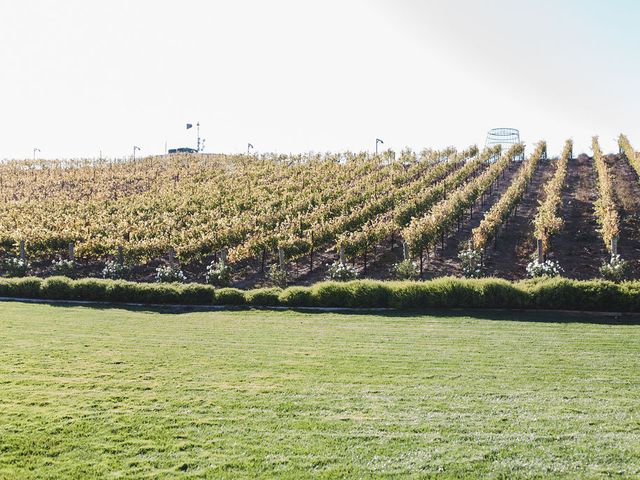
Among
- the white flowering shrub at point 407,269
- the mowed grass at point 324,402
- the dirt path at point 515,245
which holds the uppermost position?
the dirt path at point 515,245

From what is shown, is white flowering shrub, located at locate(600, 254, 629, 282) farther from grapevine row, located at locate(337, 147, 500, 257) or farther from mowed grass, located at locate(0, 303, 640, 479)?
grapevine row, located at locate(337, 147, 500, 257)

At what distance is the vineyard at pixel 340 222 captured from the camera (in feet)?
69.1

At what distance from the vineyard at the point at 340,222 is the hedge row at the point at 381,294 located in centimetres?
357

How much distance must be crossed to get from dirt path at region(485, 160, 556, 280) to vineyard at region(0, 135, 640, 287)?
3.0 inches

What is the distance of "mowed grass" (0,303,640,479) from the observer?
5414mm

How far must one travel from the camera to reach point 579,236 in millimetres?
23594

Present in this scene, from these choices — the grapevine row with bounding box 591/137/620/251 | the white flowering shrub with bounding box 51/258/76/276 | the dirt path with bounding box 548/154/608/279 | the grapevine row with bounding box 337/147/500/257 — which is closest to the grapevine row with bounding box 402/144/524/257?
the grapevine row with bounding box 337/147/500/257

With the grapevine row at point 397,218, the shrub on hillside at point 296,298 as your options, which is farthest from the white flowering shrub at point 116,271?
the shrub on hillside at point 296,298

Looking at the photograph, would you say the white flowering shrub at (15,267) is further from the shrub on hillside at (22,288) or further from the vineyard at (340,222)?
the shrub on hillside at (22,288)

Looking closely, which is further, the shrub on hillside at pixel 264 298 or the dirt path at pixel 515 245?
the dirt path at pixel 515 245

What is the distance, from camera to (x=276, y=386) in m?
7.72

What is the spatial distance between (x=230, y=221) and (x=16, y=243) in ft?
30.5

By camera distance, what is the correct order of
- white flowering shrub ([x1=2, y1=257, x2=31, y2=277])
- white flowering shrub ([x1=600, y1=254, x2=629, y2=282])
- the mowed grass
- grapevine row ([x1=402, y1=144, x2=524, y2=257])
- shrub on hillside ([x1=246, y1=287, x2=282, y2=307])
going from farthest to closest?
1. white flowering shrub ([x1=2, y1=257, x2=31, y2=277])
2. grapevine row ([x1=402, y1=144, x2=524, y2=257])
3. white flowering shrub ([x1=600, y1=254, x2=629, y2=282])
4. shrub on hillside ([x1=246, y1=287, x2=282, y2=307])
5. the mowed grass

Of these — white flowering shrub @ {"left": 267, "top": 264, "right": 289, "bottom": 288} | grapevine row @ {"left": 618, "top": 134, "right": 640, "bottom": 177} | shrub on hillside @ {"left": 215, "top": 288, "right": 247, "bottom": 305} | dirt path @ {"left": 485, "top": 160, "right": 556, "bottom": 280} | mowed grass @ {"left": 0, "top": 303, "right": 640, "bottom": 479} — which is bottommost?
mowed grass @ {"left": 0, "top": 303, "right": 640, "bottom": 479}
